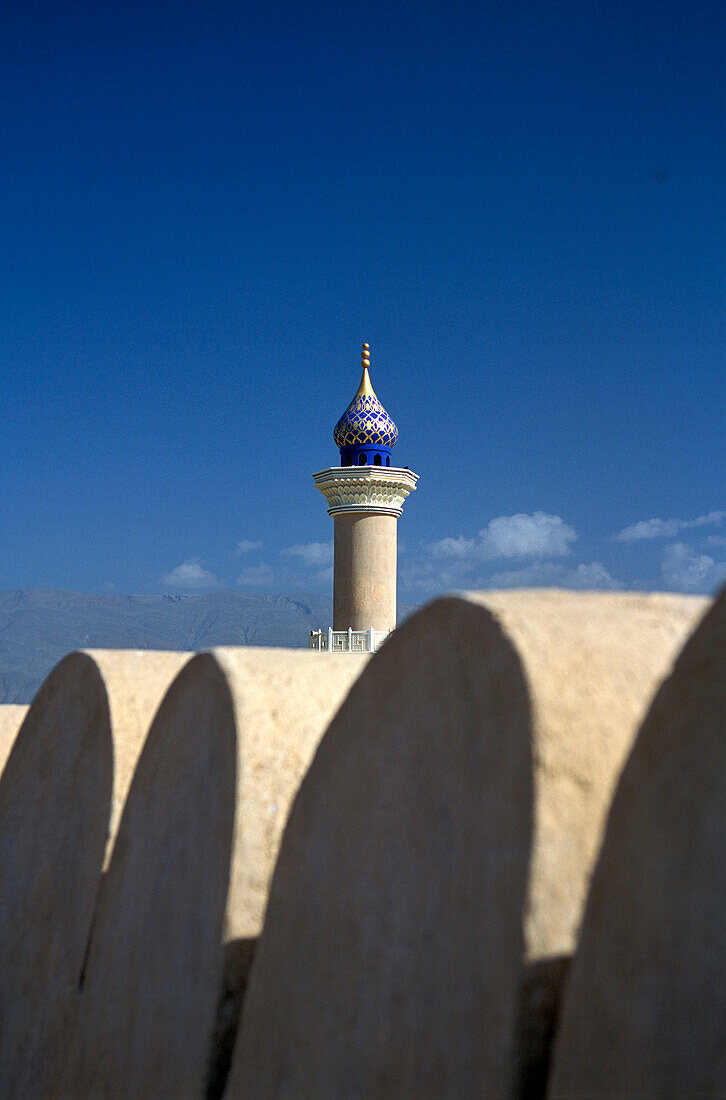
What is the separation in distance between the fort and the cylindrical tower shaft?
12839mm

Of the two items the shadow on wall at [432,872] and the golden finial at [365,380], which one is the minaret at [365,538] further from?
the shadow on wall at [432,872]

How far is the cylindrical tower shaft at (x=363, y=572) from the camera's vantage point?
1642 centimetres

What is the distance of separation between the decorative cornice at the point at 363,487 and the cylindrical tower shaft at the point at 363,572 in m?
0.13

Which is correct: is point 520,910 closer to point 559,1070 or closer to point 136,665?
point 559,1070

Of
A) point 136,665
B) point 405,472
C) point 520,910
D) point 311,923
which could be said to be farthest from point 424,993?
point 405,472

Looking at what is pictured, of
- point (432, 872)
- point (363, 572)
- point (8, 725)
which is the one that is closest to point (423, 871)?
point (432, 872)

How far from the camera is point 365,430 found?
17641mm

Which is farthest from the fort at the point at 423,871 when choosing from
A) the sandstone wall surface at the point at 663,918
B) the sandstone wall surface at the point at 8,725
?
the sandstone wall surface at the point at 8,725

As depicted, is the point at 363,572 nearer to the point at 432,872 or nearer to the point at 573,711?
the point at 432,872

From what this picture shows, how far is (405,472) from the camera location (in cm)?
1695

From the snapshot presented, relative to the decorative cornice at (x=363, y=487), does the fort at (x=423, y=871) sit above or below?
below

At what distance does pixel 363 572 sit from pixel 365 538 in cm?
56

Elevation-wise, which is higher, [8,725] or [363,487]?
[363,487]

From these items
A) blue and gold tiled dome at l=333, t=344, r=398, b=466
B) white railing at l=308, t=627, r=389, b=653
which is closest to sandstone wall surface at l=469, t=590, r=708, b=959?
white railing at l=308, t=627, r=389, b=653
